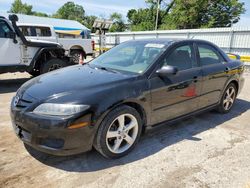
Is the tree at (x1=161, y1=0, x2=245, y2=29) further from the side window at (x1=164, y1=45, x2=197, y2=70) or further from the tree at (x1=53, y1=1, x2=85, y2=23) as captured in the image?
the tree at (x1=53, y1=1, x2=85, y2=23)

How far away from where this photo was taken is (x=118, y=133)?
3090 mm

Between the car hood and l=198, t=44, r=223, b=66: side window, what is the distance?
170 centimetres

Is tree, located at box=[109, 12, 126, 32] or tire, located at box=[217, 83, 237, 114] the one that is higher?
tree, located at box=[109, 12, 126, 32]

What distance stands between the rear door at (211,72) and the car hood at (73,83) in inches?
64.4

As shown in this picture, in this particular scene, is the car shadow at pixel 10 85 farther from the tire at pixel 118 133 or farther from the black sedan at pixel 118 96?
the tire at pixel 118 133

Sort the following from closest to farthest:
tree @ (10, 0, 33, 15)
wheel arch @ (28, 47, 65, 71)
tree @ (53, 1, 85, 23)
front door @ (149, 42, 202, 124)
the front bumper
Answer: the front bumper < front door @ (149, 42, 202, 124) < wheel arch @ (28, 47, 65, 71) < tree @ (10, 0, 33, 15) < tree @ (53, 1, 85, 23)

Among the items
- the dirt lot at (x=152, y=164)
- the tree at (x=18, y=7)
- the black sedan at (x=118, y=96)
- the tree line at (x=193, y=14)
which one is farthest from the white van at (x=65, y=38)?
the tree at (x=18, y=7)

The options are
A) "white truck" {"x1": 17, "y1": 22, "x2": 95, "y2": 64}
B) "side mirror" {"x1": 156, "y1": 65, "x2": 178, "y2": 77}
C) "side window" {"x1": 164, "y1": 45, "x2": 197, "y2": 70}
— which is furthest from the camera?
"white truck" {"x1": 17, "y1": 22, "x2": 95, "y2": 64}

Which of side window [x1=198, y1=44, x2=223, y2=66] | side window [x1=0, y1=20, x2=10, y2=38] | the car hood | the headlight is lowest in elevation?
the headlight

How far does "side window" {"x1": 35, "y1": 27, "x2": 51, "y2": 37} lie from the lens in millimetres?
12571

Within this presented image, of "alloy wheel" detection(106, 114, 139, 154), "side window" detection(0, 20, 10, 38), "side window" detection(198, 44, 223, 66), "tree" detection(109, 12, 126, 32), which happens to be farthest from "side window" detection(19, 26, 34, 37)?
"tree" detection(109, 12, 126, 32)

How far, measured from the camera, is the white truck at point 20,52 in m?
6.86

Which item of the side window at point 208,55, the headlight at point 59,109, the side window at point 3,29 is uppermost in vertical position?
the side window at point 3,29

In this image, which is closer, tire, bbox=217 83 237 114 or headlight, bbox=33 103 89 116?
headlight, bbox=33 103 89 116
